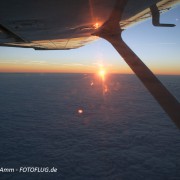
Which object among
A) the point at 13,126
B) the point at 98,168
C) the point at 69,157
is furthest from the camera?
the point at 13,126

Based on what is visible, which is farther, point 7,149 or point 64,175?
point 7,149

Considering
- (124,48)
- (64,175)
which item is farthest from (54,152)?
(124,48)

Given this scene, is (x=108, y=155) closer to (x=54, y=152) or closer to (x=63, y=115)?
(x=54, y=152)

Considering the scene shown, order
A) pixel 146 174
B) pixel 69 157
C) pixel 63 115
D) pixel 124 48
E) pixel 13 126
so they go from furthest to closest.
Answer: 1. pixel 63 115
2. pixel 13 126
3. pixel 69 157
4. pixel 146 174
5. pixel 124 48

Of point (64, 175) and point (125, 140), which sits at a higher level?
point (125, 140)

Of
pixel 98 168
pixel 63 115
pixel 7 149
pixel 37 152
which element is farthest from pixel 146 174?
pixel 63 115

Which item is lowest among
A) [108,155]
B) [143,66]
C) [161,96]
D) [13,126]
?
[161,96]
